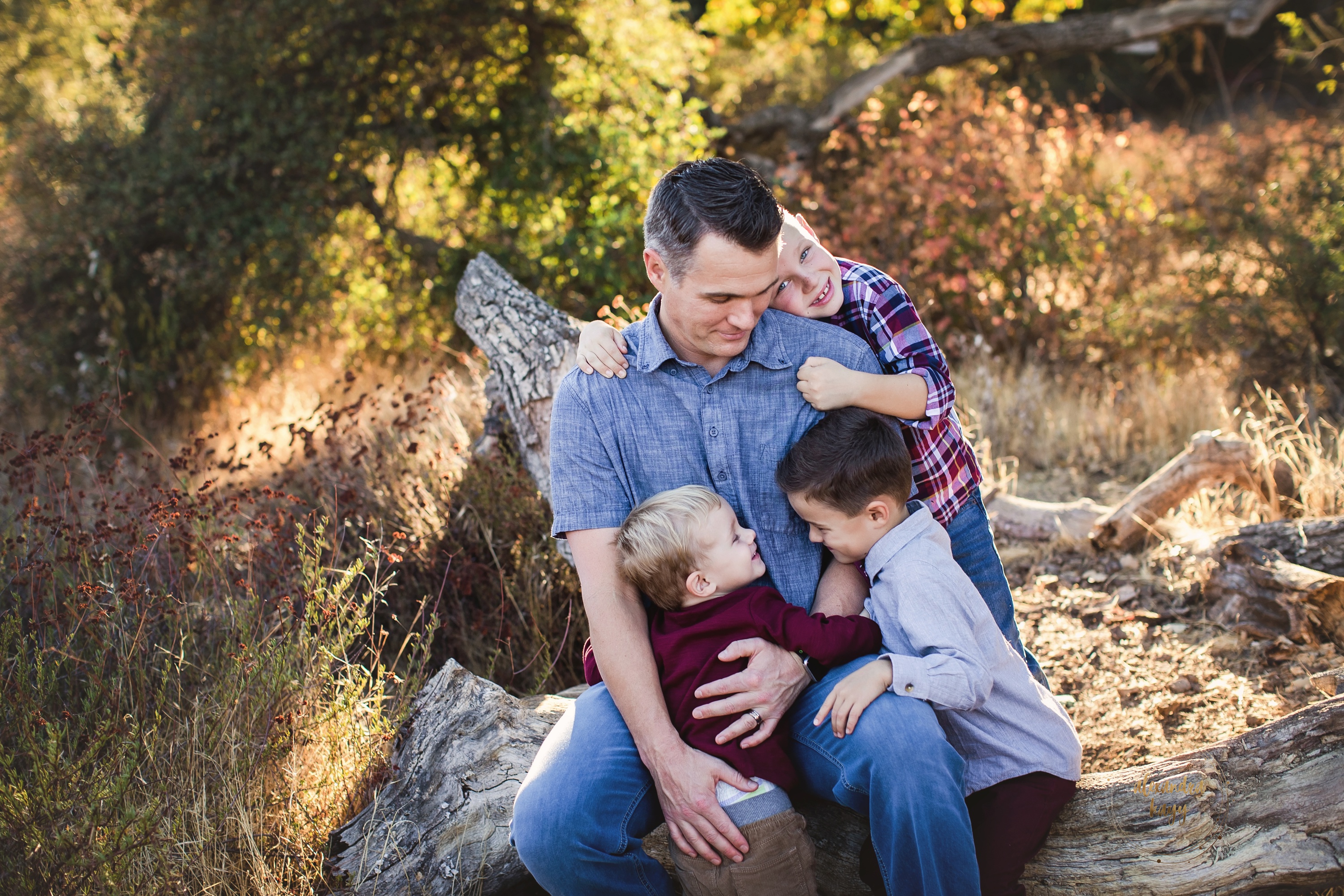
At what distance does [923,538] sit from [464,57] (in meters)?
6.20

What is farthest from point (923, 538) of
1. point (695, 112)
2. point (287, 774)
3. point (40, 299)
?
point (40, 299)

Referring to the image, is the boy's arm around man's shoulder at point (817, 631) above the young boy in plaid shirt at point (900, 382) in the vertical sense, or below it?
below

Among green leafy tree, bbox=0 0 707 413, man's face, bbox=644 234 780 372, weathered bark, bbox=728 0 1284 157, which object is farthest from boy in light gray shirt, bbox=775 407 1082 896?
weathered bark, bbox=728 0 1284 157

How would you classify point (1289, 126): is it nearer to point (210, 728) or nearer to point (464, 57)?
point (464, 57)

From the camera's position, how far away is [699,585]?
226 centimetres

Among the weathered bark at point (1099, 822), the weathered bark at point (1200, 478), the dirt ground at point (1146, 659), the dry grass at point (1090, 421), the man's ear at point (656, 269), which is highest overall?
the man's ear at point (656, 269)

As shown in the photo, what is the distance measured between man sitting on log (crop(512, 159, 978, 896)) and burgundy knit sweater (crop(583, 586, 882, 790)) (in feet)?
0.14

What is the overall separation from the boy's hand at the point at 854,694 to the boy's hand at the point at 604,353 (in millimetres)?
983

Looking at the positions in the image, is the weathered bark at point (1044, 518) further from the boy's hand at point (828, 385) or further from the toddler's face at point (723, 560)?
the toddler's face at point (723, 560)

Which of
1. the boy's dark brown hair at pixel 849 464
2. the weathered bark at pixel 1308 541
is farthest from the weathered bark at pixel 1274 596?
the boy's dark brown hair at pixel 849 464

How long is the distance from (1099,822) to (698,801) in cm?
99

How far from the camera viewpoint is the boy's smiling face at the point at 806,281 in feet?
8.38

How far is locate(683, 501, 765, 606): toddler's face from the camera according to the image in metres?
2.24

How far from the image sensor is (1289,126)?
29.7ft
